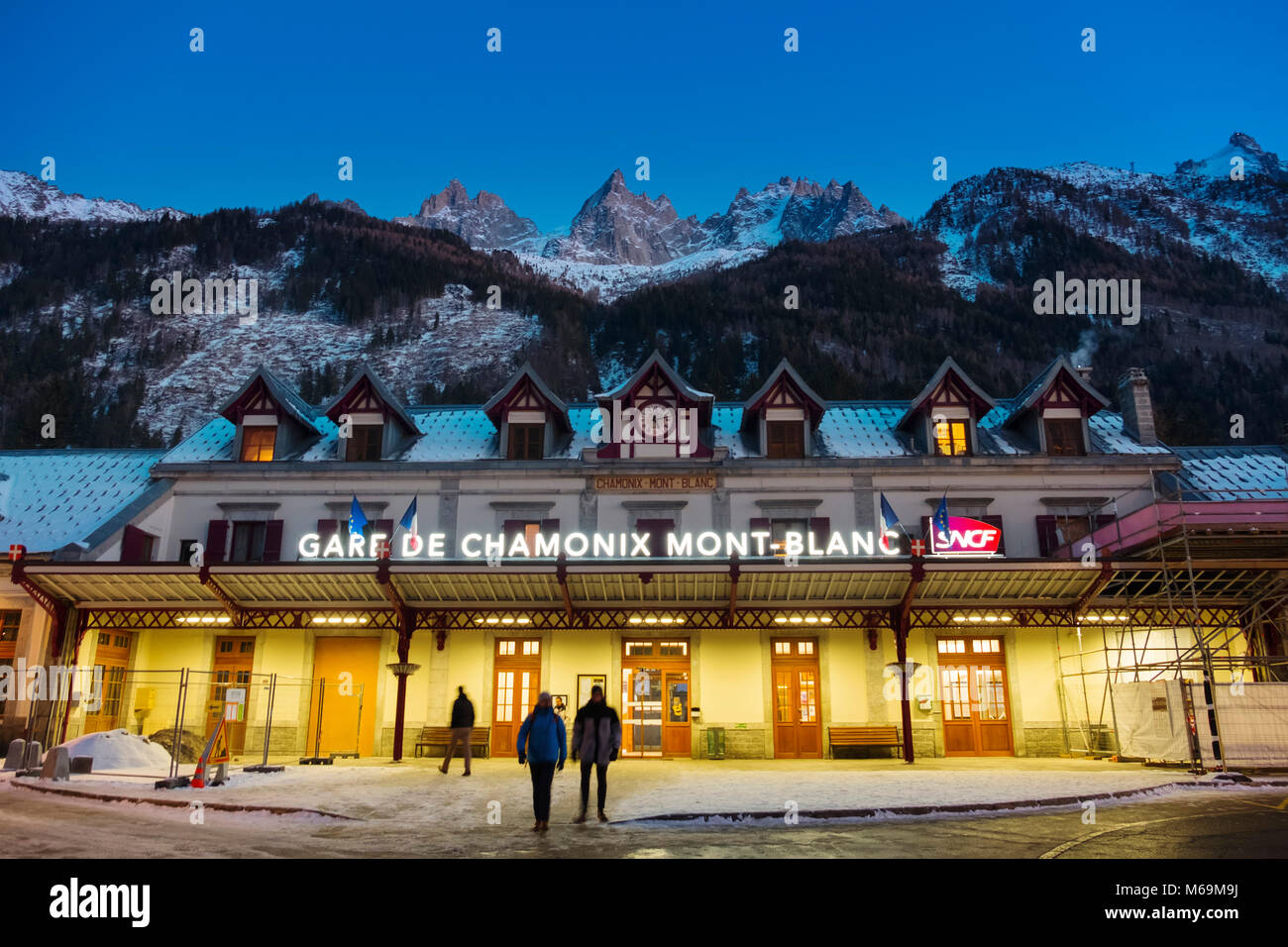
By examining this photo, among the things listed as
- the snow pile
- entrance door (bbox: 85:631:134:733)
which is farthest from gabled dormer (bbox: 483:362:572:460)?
entrance door (bbox: 85:631:134:733)

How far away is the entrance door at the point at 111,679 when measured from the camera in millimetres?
26250

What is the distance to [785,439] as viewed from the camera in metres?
29.4

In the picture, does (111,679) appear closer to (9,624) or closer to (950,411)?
(9,624)

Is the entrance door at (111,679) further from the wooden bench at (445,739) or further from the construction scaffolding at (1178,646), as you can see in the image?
the construction scaffolding at (1178,646)

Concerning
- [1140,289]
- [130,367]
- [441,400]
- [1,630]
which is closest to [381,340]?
[130,367]

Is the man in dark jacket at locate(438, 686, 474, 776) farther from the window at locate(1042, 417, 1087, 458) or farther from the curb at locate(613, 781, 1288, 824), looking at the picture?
the window at locate(1042, 417, 1087, 458)

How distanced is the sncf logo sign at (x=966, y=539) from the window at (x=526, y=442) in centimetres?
1345

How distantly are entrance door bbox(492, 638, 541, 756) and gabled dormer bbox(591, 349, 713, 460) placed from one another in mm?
7222

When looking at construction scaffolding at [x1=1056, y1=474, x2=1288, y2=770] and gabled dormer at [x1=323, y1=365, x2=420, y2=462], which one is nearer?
construction scaffolding at [x1=1056, y1=474, x2=1288, y2=770]

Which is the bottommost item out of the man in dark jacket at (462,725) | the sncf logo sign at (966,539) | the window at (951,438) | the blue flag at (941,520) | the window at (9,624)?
the man in dark jacket at (462,725)

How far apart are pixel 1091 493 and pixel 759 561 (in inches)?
493

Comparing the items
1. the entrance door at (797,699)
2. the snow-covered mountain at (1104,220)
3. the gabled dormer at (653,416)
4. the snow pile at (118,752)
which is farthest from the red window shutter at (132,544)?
the snow-covered mountain at (1104,220)

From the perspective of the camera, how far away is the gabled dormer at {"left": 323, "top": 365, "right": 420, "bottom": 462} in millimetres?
29938

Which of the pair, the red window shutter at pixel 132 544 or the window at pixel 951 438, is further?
the window at pixel 951 438
